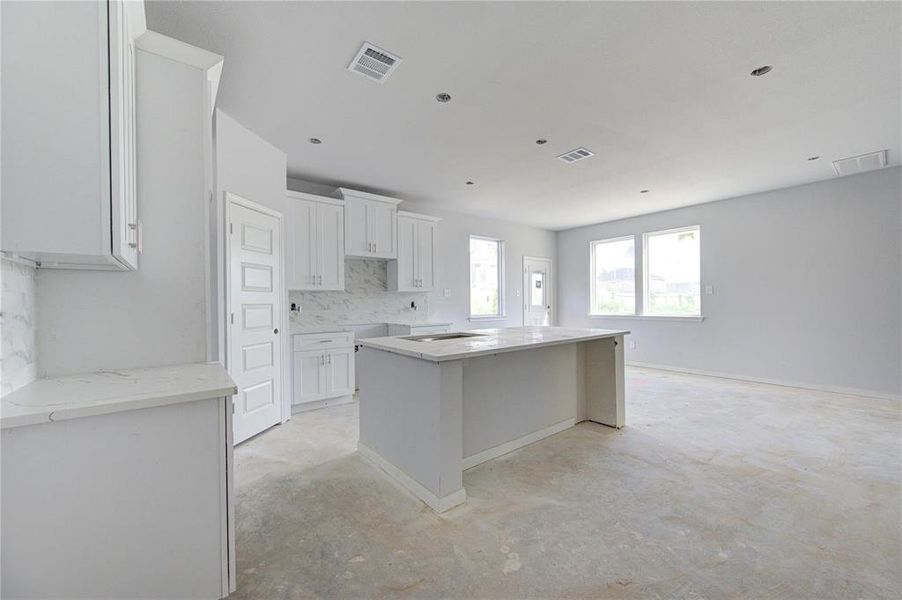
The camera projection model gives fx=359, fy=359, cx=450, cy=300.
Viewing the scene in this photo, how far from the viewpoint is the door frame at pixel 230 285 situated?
2811 mm

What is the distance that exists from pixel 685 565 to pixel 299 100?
138 inches

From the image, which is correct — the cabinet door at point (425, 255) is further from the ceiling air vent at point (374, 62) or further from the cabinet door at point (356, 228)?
the ceiling air vent at point (374, 62)

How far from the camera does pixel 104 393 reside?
48.3 inches

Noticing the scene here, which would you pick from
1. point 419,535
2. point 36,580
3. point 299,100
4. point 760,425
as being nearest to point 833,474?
point 760,425

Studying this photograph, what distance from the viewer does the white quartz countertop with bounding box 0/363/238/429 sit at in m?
1.05

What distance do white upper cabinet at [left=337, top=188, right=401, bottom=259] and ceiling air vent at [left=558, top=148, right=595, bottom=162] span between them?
2145 millimetres

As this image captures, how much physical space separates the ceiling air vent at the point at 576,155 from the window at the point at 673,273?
3125mm

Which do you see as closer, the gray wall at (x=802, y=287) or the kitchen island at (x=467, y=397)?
the kitchen island at (x=467, y=397)

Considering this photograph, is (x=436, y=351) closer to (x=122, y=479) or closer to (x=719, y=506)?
(x=122, y=479)

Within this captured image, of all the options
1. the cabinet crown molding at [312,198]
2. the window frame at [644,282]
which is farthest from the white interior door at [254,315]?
the window frame at [644,282]

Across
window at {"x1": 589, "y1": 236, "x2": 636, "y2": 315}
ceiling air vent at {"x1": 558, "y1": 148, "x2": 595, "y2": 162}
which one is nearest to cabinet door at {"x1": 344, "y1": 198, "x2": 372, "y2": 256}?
ceiling air vent at {"x1": 558, "y1": 148, "x2": 595, "y2": 162}

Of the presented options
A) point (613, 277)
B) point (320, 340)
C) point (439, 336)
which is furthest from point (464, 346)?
point (613, 277)

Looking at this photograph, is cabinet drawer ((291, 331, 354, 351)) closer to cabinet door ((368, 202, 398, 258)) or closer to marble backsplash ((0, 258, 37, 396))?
cabinet door ((368, 202, 398, 258))

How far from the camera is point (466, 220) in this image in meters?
6.07
